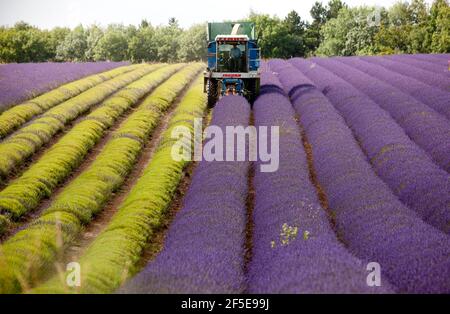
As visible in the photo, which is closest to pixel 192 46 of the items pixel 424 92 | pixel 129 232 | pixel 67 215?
pixel 424 92

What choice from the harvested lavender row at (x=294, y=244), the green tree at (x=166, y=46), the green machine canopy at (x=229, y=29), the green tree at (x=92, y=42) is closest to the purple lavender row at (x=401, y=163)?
the harvested lavender row at (x=294, y=244)

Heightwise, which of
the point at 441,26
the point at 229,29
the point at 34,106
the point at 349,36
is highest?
the point at 441,26

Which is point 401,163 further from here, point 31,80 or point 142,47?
point 142,47

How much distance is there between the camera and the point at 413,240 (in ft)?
23.7

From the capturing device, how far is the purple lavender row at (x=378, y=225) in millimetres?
Result: 6359

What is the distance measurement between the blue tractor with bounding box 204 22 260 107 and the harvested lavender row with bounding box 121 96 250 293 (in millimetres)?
10479

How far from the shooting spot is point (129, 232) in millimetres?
9828

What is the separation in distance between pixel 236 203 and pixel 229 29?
55.1 ft

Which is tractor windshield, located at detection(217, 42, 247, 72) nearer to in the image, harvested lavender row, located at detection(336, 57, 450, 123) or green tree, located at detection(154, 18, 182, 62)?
harvested lavender row, located at detection(336, 57, 450, 123)

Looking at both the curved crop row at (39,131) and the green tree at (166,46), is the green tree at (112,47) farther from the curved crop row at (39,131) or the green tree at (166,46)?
the curved crop row at (39,131)

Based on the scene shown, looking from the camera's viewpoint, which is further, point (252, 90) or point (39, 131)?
point (252, 90)

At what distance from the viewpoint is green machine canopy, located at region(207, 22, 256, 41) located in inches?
984
